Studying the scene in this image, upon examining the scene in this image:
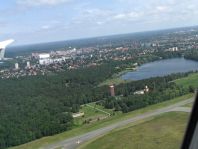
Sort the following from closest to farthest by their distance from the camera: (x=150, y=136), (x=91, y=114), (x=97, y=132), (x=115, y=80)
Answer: (x=150, y=136) < (x=97, y=132) < (x=91, y=114) < (x=115, y=80)

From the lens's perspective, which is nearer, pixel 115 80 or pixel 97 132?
pixel 97 132

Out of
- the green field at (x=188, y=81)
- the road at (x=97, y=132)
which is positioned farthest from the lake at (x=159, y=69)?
the road at (x=97, y=132)

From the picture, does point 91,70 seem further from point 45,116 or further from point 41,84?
point 45,116

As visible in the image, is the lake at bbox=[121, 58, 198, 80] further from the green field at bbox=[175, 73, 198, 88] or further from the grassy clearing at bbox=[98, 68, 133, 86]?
the green field at bbox=[175, 73, 198, 88]

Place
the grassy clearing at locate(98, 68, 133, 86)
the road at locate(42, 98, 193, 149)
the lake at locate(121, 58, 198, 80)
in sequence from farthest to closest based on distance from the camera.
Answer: the lake at locate(121, 58, 198, 80) → the grassy clearing at locate(98, 68, 133, 86) → the road at locate(42, 98, 193, 149)

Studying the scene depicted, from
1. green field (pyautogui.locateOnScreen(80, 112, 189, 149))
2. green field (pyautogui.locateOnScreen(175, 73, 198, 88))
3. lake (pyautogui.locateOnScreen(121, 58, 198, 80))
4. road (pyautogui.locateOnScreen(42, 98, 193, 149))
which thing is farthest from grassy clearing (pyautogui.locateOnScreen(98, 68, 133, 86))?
green field (pyautogui.locateOnScreen(80, 112, 189, 149))

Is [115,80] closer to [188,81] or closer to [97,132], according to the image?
[188,81]

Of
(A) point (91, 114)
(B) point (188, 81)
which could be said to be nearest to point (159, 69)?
(B) point (188, 81)

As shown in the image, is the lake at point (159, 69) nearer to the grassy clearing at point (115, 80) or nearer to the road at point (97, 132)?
the grassy clearing at point (115, 80)
